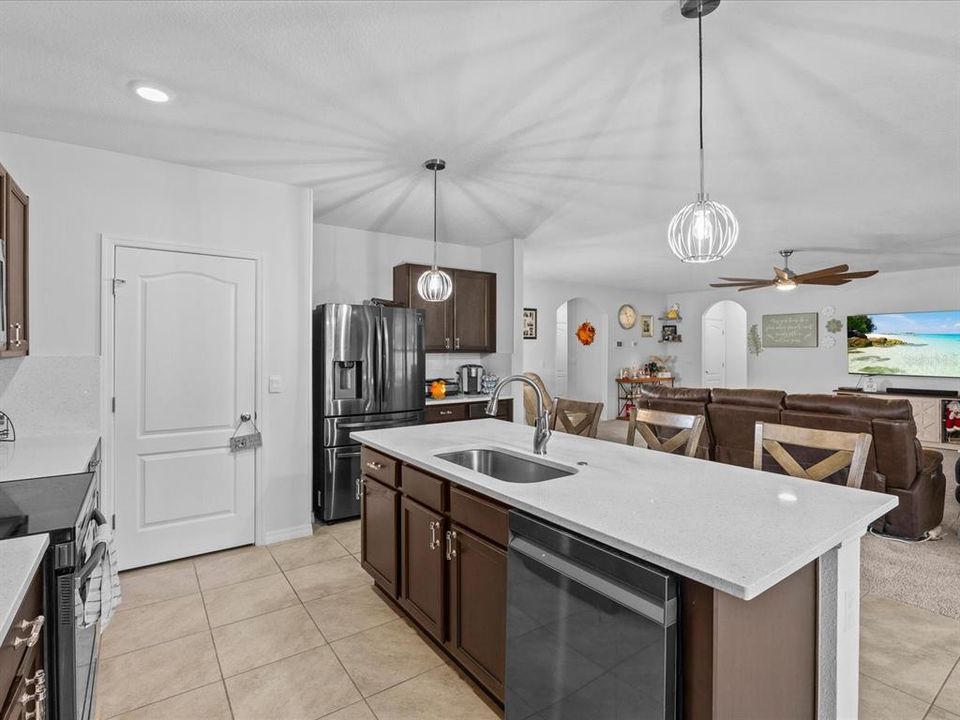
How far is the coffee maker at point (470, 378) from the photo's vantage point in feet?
16.8

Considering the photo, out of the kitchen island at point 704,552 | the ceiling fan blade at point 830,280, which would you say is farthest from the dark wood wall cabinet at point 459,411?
the ceiling fan blade at point 830,280

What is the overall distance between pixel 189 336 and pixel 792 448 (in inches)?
170

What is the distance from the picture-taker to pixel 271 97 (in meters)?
2.35

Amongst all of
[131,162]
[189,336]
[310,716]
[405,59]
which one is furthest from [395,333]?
[310,716]

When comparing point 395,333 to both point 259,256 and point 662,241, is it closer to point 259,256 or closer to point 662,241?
Result: point 259,256

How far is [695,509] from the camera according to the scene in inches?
60.6

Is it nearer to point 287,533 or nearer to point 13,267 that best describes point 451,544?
point 287,533

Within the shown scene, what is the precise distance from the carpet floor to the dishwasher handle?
2408mm

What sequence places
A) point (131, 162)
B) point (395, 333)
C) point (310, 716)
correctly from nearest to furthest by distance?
point (310, 716) < point (131, 162) < point (395, 333)

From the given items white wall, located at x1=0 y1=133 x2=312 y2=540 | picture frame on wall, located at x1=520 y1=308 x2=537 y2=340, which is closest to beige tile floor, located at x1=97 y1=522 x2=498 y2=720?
white wall, located at x1=0 y1=133 x2=312 y2=540

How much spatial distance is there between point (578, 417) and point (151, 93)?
2920mm

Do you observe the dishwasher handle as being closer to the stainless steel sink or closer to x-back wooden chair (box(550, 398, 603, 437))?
the stainless steel sink

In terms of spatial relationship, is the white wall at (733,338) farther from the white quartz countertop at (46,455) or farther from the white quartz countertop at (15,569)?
the white quartz countertop at (15,569)

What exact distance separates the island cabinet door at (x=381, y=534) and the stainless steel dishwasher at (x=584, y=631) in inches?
36.7
